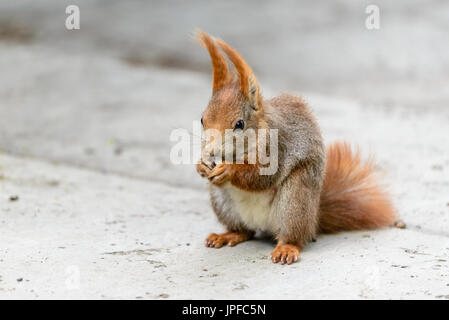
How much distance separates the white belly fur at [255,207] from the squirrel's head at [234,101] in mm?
344

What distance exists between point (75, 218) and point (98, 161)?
1.45 m

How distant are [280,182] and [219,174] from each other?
0.34 metres


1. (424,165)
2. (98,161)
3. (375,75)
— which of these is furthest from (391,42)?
(98,161)

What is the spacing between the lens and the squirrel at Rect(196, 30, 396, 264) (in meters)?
3.09

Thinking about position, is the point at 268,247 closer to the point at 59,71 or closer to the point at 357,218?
the point at 357,218

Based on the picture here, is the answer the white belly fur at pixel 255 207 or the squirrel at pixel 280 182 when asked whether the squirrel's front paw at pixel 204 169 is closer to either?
the squirrel at pixel 280 182

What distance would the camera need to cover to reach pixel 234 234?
3.52 metres

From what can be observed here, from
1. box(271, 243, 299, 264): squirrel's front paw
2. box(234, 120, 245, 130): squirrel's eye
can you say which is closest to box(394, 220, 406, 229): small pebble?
box(271, 243, 299, 264): squirrel's front paw

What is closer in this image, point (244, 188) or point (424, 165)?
point (244, 188)

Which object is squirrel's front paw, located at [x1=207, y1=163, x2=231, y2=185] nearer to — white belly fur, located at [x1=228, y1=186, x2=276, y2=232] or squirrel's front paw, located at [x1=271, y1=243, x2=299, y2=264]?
white belly fur, located at [x1=228, y1=186, x2=276, y2=232]

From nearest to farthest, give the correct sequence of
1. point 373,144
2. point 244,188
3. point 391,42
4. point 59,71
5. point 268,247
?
point 244,188
point 268,247
point 373,144
point 59,71
point 391,42

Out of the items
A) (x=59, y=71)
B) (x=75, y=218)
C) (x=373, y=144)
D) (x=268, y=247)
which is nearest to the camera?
(x=268, y=247)

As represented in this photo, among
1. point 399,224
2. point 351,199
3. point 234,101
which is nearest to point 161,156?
point 351,199

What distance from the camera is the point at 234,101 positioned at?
10.1 ft
